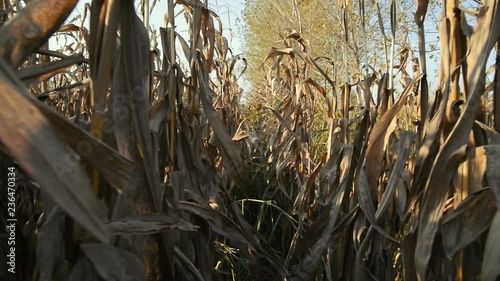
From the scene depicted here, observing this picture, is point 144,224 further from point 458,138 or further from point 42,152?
point 458,138

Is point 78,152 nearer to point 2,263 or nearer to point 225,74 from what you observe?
point 2,263

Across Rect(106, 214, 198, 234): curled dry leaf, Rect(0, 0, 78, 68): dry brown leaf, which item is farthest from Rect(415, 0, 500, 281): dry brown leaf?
Rect(0, 0, 78, 68): dry brown leaf

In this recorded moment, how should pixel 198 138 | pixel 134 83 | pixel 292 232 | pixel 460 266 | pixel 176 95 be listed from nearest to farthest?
pixel 134 83, pixel 460 266, pixel 176 95, pixel 198 138, pixel 292 232

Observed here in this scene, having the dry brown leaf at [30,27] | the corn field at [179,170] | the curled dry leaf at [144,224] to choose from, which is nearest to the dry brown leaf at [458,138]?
the corn field at [179,170]

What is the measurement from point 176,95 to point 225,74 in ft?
4.08

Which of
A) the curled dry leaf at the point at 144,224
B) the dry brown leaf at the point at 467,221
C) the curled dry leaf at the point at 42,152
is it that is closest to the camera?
the curled dry leaf at the point at 42,152

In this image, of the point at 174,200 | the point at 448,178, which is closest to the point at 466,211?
the point at 448,178

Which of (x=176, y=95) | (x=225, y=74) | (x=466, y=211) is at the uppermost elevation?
(x=225, y=74)

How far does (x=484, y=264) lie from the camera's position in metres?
0.77

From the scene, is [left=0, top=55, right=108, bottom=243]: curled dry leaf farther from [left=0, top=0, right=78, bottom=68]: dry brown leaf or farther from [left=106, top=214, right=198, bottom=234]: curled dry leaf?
[left=106, top=214, right=198, bottom=234]: curled dry leaf

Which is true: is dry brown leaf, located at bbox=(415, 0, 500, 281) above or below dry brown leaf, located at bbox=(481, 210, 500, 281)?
above

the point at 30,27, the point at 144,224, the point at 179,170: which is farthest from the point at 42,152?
the point at 179,170

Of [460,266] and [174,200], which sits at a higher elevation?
[174,200]

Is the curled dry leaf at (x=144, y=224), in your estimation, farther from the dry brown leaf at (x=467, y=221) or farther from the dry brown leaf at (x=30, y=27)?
the dry brown leaf at (x=467, y=221)
